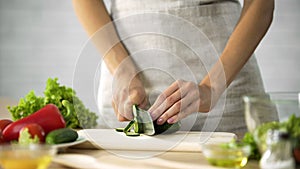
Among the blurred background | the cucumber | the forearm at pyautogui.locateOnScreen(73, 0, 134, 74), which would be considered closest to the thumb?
the forearm at pyautogui.locateOnScreen(73, 0, 134, 74)

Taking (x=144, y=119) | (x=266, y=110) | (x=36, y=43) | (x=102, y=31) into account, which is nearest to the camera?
(x=266, y=110)

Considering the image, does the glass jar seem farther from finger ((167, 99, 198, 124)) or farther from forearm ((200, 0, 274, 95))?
forearm ((200, 0, 274, 95))

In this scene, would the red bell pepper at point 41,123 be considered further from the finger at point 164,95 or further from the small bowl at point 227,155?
the small bowl at point 227,155

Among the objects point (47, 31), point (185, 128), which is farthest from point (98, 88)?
point (47, 31)

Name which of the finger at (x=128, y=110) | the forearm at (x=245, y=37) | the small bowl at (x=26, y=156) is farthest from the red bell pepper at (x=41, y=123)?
the forearm at (x=245, y=37)

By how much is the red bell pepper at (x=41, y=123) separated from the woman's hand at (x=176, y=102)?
256mm

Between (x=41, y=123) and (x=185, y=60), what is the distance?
450mm

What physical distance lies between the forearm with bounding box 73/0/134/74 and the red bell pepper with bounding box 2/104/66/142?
0.22 m

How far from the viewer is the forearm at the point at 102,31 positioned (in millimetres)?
1490

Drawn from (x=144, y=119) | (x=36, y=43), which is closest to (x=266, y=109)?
(x=144, y=119)

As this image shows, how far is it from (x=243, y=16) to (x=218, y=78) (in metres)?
0.30

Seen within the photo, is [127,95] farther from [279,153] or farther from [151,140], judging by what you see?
[279,153]

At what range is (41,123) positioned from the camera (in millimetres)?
1335

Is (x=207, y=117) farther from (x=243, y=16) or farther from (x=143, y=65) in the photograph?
(x=243, y=16)
